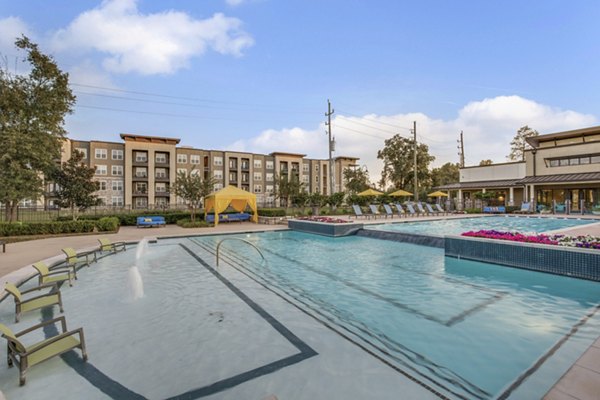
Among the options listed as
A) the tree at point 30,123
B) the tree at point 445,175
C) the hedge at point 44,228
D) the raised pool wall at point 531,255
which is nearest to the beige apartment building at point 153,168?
the tree at point 30,123

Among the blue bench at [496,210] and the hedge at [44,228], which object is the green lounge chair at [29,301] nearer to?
the hedge at [44,228]

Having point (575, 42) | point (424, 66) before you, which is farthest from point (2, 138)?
point (575, 42)

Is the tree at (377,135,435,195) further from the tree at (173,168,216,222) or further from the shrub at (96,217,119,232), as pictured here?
the shrub at (96,217,119,232)

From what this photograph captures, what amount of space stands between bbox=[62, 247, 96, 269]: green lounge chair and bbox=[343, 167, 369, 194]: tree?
1278 inches

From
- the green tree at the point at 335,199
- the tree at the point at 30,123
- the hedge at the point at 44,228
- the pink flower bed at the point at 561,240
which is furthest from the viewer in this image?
the green tree at the point at 335,199

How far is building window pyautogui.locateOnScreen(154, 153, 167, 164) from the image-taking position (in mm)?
44019

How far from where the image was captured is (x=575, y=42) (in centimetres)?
1490

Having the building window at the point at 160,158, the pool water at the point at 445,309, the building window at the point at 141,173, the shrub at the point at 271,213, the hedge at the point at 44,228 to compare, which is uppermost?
the building window at the point at 160,158

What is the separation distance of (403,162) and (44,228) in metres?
38.5

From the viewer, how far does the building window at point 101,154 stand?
134 feet

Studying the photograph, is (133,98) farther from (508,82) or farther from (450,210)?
(450,210)

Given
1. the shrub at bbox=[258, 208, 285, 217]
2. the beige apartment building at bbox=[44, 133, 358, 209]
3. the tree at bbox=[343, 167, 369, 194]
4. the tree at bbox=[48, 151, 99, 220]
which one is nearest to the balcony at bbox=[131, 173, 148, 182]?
the beige apartment building at bbox=[44, 133, 358, 209]

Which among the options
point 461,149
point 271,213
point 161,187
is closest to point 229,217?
point 271,213

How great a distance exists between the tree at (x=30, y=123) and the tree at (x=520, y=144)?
52.9 m
